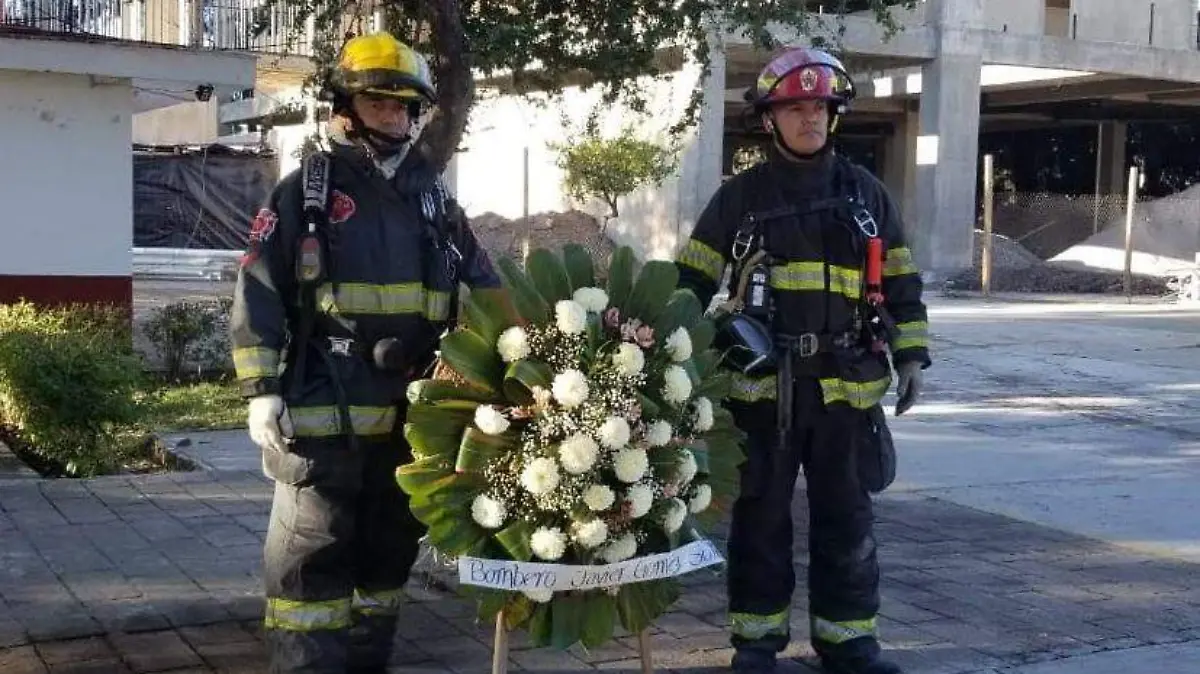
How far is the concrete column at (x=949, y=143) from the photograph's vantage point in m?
26.1

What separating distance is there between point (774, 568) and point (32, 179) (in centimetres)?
785

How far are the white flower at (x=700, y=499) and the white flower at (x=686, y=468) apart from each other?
3.6 inches

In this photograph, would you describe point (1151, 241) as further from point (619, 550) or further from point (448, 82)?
point (619, 550)

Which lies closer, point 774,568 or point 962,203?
point 774,568

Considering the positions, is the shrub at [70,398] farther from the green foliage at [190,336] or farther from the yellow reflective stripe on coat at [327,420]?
the yellow reflective stripe on coat at [327,420]

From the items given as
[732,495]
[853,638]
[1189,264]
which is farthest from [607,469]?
[1189,264]

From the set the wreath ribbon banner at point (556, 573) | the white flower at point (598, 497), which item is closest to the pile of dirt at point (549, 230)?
the wreath ribbon banner at point (556, 573)

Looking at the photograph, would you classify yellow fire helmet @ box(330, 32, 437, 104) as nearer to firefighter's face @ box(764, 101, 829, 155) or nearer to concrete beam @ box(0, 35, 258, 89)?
firefighter's face @ box(764, 101, 829, 155)

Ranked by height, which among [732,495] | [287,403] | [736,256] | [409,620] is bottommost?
[409,620]

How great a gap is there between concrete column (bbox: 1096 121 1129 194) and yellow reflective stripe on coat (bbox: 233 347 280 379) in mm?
37298

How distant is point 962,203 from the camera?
2683cm

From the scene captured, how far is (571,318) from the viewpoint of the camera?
11.5 ft

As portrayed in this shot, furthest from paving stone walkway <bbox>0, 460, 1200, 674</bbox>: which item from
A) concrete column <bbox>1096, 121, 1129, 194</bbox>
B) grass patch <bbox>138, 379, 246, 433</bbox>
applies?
concrete column <bbox>1096, 121, 1129, 194</bbox>

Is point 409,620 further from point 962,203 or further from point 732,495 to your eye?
point 962,203
